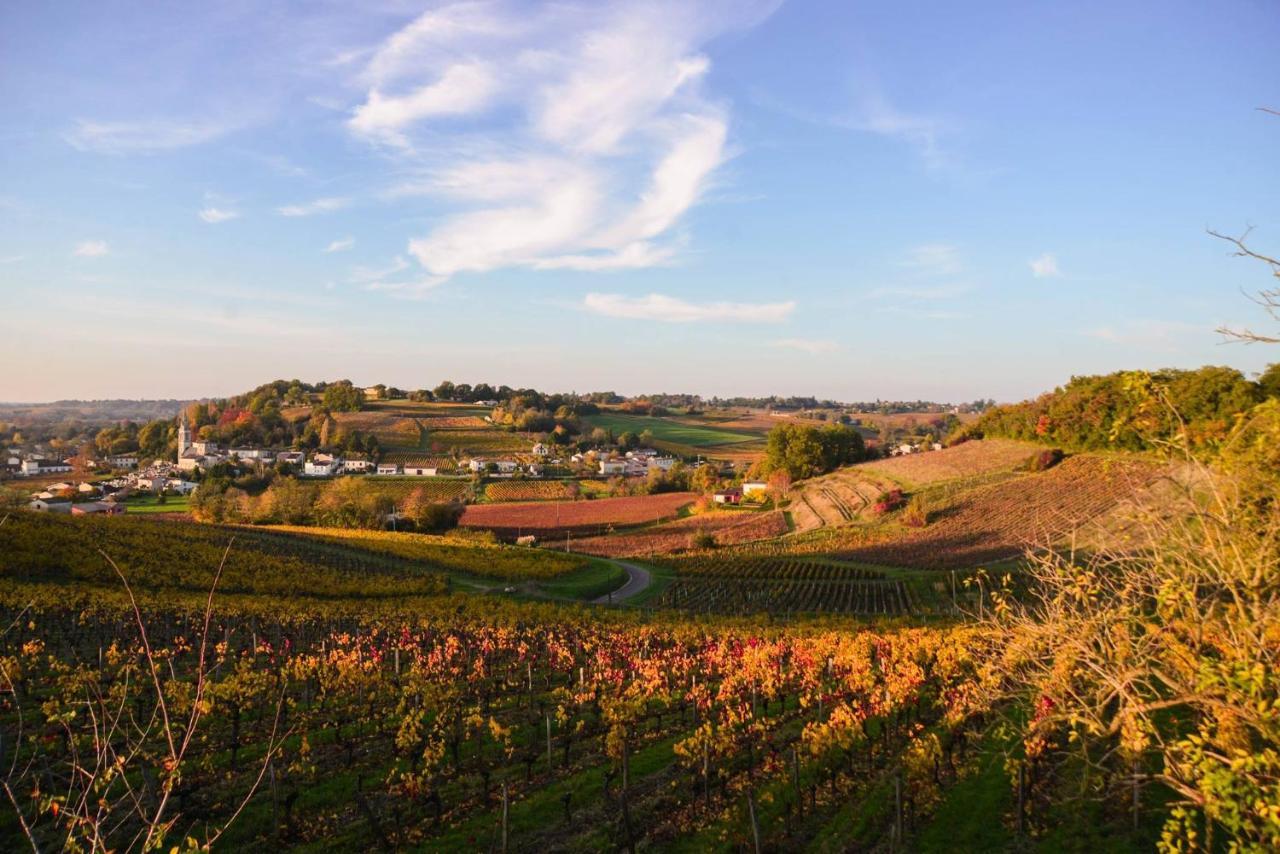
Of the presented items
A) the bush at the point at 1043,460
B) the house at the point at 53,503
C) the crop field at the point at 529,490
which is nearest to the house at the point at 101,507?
the house at the point at 53,503

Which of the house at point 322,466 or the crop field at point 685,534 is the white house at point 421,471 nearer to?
the house at point 322,466

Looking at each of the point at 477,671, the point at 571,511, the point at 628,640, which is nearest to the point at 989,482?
the point at 571,511

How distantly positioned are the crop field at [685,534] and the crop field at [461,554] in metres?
11.9

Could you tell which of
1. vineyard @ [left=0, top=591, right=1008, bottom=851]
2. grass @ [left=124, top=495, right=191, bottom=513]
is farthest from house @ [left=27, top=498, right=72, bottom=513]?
vineyard @ [left=0, top=591, right=1008, bottom=851]

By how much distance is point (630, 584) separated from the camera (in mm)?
52156

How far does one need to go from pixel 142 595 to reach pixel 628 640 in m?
23.3

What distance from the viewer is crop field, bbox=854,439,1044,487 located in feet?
265

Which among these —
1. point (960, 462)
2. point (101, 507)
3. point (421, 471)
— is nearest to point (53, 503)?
point (101, 507)

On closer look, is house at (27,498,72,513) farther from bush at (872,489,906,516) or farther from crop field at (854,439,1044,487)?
crop field at (854,439,1044,487)

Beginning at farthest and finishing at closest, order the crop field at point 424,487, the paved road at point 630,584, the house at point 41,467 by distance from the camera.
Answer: the house at point 41,467 → the crop field at point 424,487 → the paved road at point 630,584

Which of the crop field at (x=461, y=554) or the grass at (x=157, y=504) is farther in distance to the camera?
the grass at (x=157, y=504)

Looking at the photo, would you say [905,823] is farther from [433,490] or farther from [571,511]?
[433,490]

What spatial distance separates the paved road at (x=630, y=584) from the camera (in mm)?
47062

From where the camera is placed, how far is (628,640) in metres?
28.8
